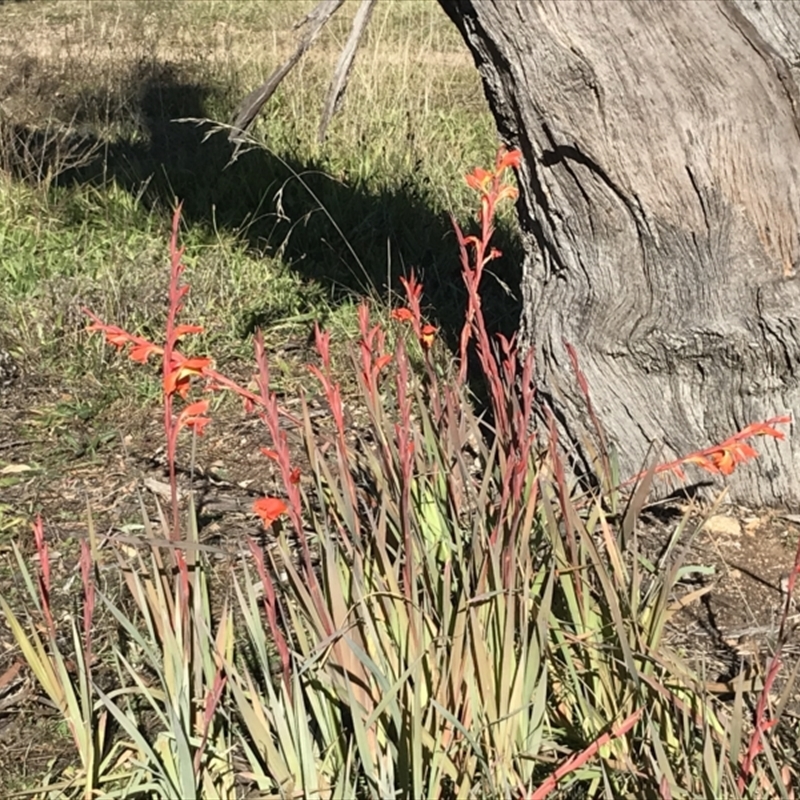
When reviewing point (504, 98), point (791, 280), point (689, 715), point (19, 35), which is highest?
point (504, 98)

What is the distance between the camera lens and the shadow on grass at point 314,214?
4.25 metres

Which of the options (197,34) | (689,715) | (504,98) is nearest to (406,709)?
(689,715)

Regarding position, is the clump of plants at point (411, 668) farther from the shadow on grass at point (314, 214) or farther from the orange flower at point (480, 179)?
the shadow on grass at point (314, 214)

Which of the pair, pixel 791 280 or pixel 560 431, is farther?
pixel 560 431

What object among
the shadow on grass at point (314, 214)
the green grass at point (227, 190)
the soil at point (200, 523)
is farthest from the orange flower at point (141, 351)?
the shadow on grass at point (314, 214)

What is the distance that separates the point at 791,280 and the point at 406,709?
1.46 metres

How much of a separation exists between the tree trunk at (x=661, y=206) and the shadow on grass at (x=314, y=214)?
0.95 metres

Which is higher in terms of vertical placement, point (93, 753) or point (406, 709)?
point (406, 709)

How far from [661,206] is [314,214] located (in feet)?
7.99

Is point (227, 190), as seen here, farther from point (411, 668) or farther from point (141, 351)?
point (411, 668)

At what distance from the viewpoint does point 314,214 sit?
486 centimetres

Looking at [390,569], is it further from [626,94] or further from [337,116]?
[337,116]

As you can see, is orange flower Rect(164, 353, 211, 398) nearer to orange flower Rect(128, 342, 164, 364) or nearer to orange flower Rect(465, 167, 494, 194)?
orange flower Rect(128, 342, 164, 364)

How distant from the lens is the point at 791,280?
266 cm
